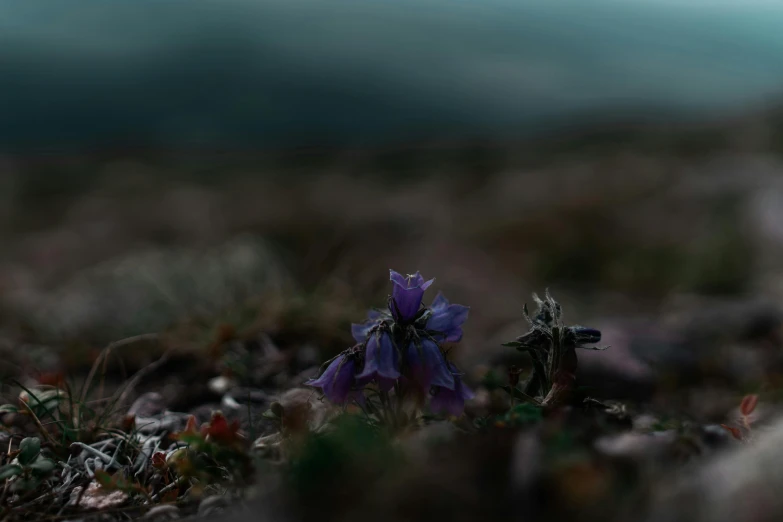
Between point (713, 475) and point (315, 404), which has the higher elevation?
point (713, 475)

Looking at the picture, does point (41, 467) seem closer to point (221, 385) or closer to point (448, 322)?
point (221, 385)

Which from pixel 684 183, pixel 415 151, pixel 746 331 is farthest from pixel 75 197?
pixel 746 331

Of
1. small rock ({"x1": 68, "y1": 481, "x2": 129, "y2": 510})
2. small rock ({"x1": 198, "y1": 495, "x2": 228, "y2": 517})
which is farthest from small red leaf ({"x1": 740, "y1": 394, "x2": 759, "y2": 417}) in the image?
small rock ({"x1": 68, "y1": 481, "x2": 129, "y2": 510})

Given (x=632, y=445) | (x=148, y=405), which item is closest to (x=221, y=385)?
(x=148, y=405)

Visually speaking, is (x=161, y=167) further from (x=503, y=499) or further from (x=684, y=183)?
(x=503, y=499)

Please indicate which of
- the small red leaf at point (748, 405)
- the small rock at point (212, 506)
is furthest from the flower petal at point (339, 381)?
the small red leaf at point (748, 405)

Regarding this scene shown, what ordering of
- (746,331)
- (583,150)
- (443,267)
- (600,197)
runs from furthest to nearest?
(583,150)
(600,197)
(443,267)
(746,331)
